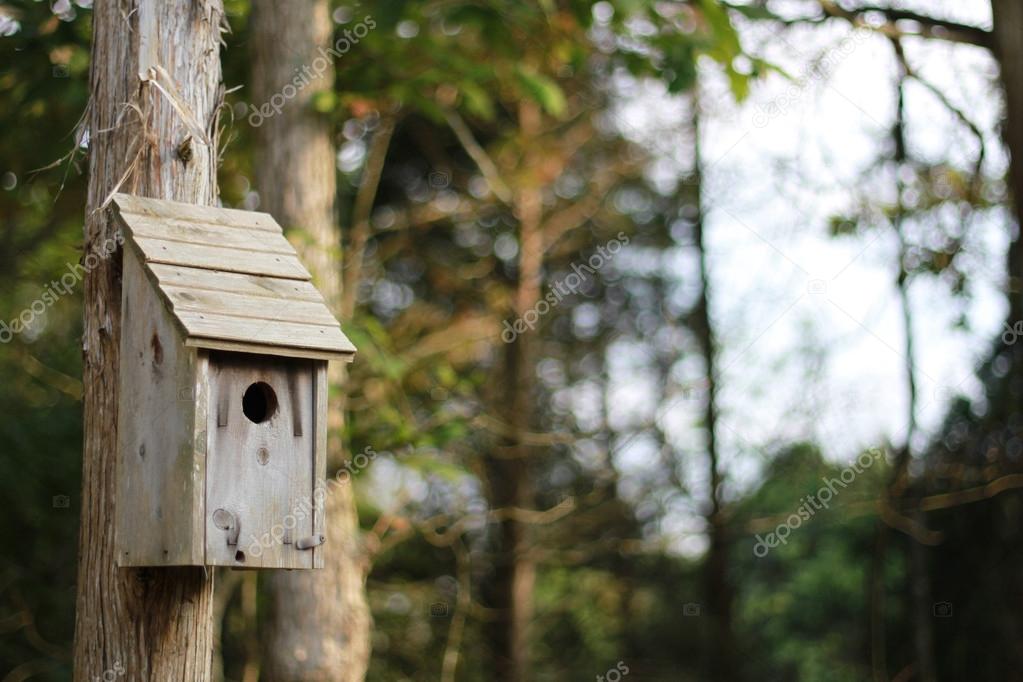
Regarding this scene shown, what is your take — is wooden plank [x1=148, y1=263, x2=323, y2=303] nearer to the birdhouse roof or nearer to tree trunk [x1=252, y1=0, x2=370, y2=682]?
the birdhouse roof

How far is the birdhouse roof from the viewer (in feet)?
11.0

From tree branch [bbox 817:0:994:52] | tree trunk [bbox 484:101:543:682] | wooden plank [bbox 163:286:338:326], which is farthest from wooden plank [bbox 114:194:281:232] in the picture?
tree trunk [bbox 484:101:543:682]

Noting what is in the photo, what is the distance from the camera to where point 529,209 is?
435 inches

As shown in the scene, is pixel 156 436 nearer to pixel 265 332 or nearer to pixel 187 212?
pixel 265 332

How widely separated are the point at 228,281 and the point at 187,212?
0.34 metres

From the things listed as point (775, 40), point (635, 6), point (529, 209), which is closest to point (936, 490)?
point (775, 40)

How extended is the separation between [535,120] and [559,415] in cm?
299

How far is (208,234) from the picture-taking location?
12.0ft

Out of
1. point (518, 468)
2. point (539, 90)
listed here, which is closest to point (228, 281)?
Answer: point (539, 90)

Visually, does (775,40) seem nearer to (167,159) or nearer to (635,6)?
(635,6)

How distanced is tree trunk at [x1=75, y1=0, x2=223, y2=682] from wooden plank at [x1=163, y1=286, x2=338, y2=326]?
1.62 feet

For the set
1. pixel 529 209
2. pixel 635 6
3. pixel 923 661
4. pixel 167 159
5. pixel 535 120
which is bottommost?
pixel 923 661

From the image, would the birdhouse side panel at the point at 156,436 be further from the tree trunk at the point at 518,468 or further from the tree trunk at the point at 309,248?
the tree trunk at the point at 518,468

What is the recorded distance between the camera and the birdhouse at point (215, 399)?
3.29 m
